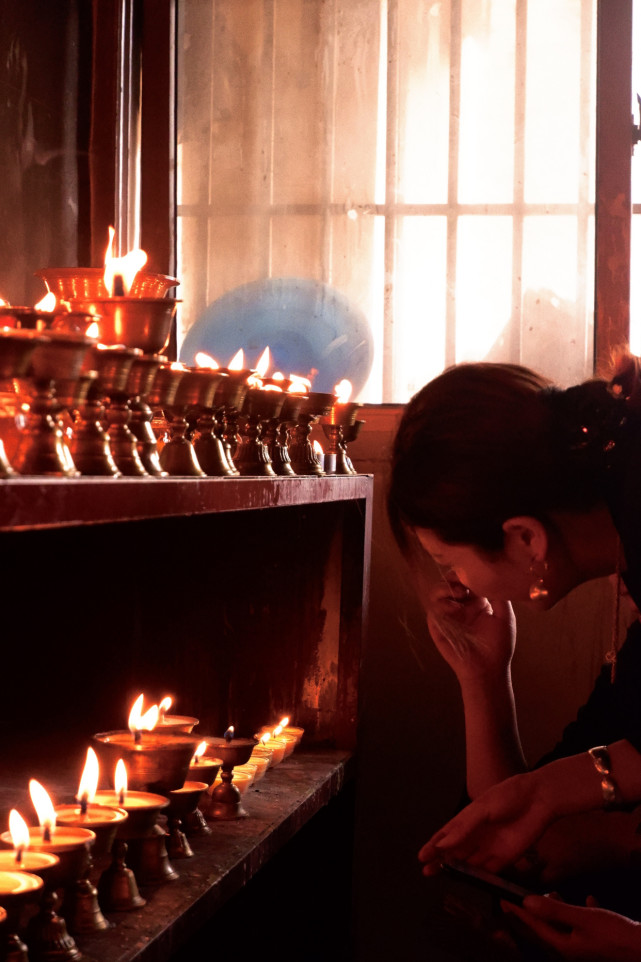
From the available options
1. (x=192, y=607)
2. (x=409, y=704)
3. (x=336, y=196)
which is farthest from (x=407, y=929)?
(x=336, y=196)

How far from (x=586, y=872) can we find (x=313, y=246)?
192 centimetres

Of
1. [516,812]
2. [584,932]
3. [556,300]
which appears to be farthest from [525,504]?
[556,300]

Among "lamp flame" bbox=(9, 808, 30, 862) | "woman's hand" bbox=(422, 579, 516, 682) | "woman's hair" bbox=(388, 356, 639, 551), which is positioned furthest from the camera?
"woman's hand" bbox=(422, 579, 516, 682)

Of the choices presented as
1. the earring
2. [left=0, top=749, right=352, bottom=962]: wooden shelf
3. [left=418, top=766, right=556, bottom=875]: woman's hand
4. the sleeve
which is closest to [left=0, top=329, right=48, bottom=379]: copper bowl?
[left=0, top=749, right=352, bottom=962]: wooden shelf

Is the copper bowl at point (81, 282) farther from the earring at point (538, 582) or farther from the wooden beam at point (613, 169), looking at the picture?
the wooden beam at point (613, 169)

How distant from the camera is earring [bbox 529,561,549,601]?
5.95 ft

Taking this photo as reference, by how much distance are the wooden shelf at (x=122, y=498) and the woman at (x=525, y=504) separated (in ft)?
1.07

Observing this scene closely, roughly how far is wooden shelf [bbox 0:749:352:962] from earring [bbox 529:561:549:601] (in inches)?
20.1

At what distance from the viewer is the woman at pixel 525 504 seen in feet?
5.74

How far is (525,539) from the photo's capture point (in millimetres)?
1793

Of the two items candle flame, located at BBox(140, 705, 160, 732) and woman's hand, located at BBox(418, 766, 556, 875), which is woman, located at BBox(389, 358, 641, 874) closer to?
woman's hand, located at BBox(418, 766, 556, 875)

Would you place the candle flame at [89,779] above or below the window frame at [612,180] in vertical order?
below

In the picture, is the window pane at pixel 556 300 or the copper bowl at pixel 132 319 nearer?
the copper bowl at pixel 132 319

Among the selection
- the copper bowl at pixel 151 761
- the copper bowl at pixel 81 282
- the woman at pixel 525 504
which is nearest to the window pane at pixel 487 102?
the woman at pixel 525 504
